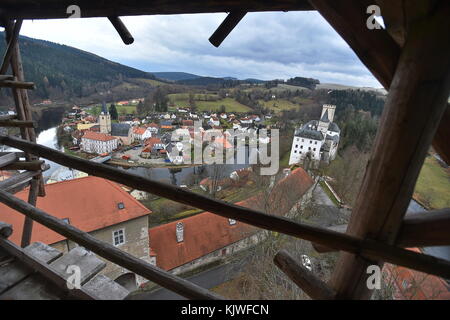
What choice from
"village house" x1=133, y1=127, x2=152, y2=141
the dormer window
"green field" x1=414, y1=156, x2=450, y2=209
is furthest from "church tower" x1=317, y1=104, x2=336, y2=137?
"village house" x1=133, y1=127, x2=152, y2=141

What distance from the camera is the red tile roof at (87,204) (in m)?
9.84

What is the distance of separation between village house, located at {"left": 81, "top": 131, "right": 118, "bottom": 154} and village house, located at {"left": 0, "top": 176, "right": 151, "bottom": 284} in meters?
24.9

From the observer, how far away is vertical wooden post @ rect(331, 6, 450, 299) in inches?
34.0

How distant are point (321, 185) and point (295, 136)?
8.92 m

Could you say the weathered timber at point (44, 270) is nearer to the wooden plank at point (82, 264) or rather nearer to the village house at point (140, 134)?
the wooden plank at point (82, 264)

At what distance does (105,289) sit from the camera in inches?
66.0

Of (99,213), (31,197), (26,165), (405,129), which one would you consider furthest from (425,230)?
(99,213)

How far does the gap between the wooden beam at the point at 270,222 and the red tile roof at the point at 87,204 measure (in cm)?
967

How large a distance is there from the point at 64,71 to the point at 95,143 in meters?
35.3

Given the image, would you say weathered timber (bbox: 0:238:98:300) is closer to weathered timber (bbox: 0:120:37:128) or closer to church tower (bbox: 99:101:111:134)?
weathered timber (bbox: 0:120:37:128)

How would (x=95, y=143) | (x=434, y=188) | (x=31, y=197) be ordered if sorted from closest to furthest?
(x=31, y=197), (x=434, y=188), (x=95, y=143)

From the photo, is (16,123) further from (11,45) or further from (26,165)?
(11,45)

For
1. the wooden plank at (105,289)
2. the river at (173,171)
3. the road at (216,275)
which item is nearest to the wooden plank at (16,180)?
the wooden plank at (105,289)

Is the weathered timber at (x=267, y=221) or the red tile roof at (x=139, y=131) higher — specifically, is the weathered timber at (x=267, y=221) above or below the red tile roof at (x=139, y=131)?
above
